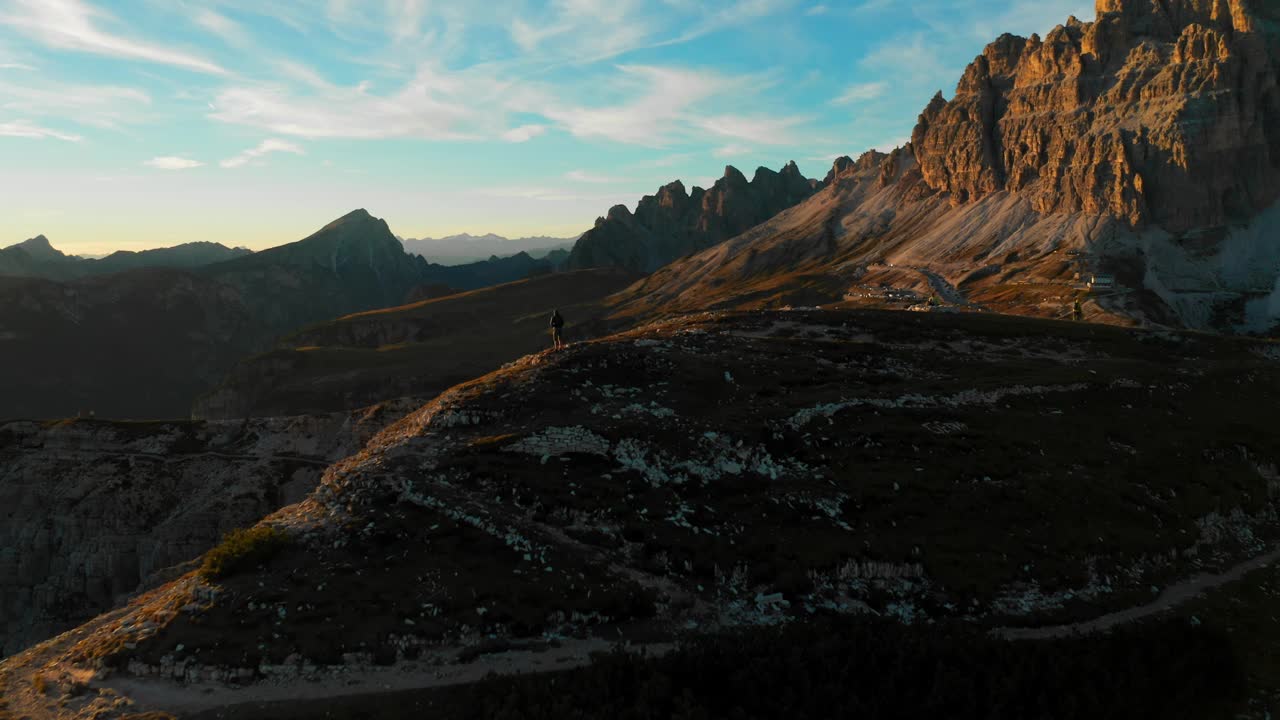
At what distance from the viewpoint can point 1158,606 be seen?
26156mm

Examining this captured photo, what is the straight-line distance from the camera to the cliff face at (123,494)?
59156 millimetres

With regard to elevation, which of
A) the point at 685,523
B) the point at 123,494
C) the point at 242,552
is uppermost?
the point at 242,552

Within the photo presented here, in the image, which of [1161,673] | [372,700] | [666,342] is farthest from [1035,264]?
[372,700]

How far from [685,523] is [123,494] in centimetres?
6224

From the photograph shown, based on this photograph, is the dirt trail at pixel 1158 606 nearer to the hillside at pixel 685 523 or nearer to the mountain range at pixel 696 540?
the mountain range at pixel 696 540

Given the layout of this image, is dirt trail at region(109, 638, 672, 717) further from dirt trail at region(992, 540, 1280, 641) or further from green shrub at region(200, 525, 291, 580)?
dirt trail at region(992, 540, 1280, 641)

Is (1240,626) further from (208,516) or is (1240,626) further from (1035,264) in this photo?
(1035,264)

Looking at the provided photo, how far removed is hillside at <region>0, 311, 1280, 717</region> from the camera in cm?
2186

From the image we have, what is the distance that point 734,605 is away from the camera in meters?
25.2

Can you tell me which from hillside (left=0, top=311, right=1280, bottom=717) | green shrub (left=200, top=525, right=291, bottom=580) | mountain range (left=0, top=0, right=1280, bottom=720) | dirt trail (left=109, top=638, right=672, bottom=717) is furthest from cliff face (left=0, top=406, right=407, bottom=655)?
dirt trail (left=109, top=638, right=672, bottom=717)

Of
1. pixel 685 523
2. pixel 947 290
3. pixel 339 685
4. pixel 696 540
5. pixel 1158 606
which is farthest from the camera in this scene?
pixel 947 290

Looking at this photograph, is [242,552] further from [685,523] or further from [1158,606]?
[1158,606]

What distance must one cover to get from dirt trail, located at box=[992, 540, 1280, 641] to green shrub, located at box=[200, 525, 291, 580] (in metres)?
26.2

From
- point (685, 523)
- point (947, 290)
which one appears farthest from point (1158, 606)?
Result: point (947, 290)
